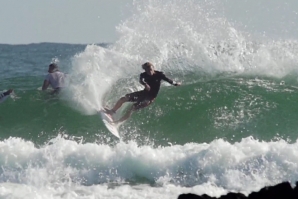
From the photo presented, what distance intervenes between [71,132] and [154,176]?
11.8 feet

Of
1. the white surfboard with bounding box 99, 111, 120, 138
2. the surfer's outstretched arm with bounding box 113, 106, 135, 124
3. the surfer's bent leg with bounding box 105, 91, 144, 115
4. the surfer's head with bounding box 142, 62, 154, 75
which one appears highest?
the surfer's head with bounding box 142, 62, 154, 75

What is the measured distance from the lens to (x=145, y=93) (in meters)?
14.6

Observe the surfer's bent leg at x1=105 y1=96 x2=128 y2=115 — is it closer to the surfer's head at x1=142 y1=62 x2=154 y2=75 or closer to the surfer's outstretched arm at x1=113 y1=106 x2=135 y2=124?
the surfer's outstretched arm at x1=113 y1=106 x2=135 y2=124

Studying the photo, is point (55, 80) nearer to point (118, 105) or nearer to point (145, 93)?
point (118, 105)

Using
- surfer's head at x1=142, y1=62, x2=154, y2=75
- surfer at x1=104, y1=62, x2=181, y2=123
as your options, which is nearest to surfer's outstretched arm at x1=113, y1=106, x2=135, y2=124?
surfer at x1=104, y1=62, x2=181, y2=123

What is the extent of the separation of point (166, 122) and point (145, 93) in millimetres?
1250

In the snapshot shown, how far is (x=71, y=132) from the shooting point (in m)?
14.8

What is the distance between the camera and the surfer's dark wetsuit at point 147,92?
47.6 ft

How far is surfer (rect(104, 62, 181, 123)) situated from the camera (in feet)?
47.5

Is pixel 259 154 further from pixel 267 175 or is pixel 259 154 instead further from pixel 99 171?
pixel 99 171

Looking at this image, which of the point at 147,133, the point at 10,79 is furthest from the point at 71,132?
the point at 10,79

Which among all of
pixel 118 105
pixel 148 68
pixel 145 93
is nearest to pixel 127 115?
pixel 118 105

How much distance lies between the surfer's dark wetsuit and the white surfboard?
660 millimetres

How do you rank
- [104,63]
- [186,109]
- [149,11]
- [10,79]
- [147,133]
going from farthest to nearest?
[10,79]
[149,11]
[104,63]
[186,109]
[147,133]
